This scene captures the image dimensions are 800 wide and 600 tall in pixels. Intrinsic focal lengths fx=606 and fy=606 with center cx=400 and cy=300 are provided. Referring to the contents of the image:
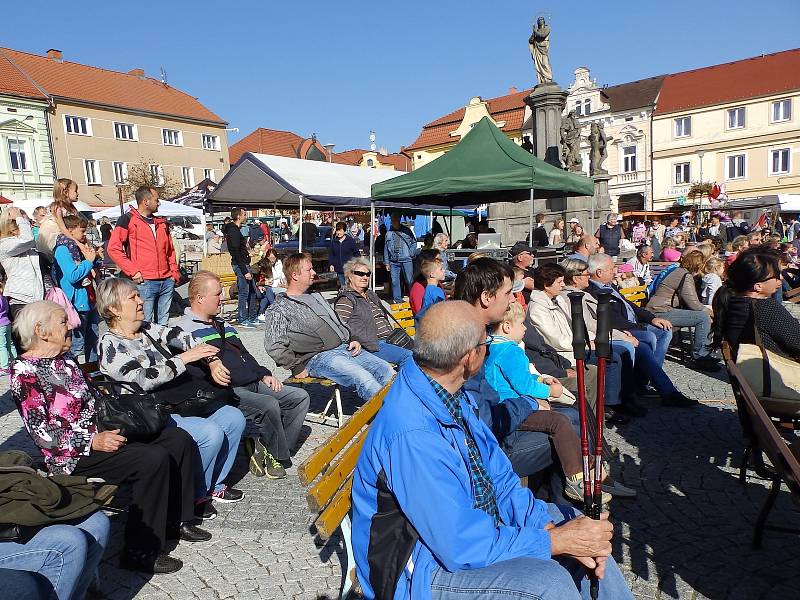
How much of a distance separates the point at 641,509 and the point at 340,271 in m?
10.2

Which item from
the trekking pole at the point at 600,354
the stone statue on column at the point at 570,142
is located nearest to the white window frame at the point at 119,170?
the stone statue on column at the point at 570,142

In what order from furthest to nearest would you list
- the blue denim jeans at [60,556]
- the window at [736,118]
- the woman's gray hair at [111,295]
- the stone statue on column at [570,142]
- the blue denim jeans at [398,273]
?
1. the window at [736,118]
2. the stone statue on column at [570,142]
3. the blue denim jeans at [398,273]
4. the woman's gray hair at [111,295]
5. the blue denim jeans at [60,556]

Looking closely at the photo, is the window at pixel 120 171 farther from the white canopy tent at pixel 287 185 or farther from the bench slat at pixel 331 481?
the bench slat at pixel 331 481

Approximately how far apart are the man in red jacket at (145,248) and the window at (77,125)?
4002 centimetres

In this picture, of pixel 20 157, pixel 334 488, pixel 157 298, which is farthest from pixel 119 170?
pixel 334 488

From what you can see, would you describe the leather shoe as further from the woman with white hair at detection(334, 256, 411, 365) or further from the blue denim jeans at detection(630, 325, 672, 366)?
the blue denim jeans at detection(630, 325, 672, 366)

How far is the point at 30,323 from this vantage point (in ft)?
10.2

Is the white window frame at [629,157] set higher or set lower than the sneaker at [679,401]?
higher

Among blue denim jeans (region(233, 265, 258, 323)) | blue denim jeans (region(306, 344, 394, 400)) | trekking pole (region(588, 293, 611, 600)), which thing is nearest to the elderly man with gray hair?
trekking pole (region(588, 293, 611, 600))

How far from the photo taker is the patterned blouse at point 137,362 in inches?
139

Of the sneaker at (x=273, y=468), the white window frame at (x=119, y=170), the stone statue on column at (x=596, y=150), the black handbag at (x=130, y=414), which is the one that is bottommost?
the sneaker at (x=273, y=468)

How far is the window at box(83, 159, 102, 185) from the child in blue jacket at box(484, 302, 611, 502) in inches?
1760

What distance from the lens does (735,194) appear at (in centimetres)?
4381

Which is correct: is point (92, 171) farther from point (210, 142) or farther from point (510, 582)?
point (510, 582)
